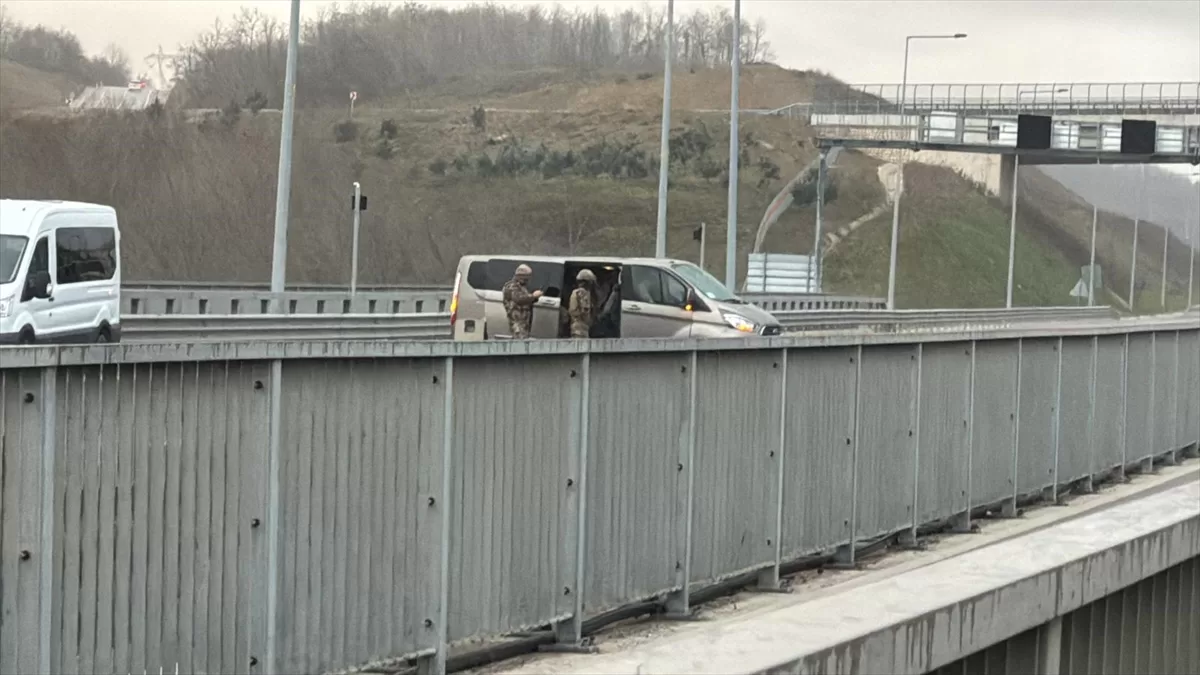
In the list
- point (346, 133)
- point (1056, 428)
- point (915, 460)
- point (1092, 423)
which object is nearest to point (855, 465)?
point (915, 460)

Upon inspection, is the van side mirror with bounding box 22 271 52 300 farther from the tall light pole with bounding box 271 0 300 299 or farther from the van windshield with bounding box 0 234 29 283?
the tall light pole with bounding box 271 0 300 299

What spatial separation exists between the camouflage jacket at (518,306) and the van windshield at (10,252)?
A: 7163 mm

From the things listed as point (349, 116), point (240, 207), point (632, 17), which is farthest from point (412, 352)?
point (632, 17)

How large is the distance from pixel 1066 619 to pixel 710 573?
3390 mm

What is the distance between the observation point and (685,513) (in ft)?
35.0

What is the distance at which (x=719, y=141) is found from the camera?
137 m

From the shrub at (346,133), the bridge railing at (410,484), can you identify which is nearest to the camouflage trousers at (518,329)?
the bridge railing at (410,484)

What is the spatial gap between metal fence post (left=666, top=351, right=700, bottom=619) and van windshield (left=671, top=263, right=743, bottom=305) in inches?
739

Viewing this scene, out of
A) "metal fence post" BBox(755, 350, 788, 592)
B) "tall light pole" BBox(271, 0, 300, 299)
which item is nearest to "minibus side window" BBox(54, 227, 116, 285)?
"tall light pole" BBox(271, 0, 300, 299)

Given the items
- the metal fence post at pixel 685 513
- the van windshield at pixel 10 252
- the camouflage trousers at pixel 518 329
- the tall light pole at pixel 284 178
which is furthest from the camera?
the tall light pole at pixel 284 178

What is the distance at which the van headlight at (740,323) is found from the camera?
29.2 meters

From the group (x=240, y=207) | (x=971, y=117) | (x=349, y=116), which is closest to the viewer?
(x=971, y=117)

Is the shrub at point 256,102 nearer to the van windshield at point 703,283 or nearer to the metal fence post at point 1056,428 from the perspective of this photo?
the van windshield at point 703,283

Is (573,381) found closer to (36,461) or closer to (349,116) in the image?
(36,461)
